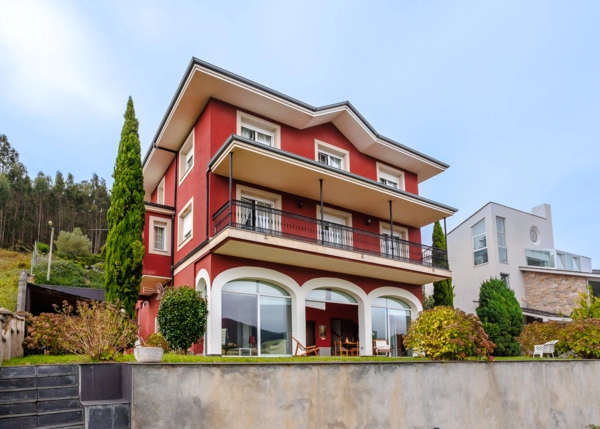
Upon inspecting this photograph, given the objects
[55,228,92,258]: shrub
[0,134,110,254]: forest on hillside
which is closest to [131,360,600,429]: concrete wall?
[55,228,92,258]: shrub

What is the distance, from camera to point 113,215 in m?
17.5

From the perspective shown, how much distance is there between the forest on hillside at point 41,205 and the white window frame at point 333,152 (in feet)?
124

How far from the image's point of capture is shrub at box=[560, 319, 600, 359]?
1612cm

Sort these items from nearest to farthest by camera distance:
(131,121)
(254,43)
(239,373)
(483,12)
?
(239,373) < (483,12) < (254,43) < (131,121)

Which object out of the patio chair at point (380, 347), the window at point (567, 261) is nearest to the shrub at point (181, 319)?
the patio chair at point (380, 347)

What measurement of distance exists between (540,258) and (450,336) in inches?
911

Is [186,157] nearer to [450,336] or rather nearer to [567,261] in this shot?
[450,336]

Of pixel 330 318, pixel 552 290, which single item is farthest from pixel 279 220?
pixel 552 290

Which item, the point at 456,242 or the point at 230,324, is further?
the point at 456,242

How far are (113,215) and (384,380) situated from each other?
11.2m

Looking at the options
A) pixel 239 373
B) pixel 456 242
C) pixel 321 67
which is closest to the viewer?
pixel 239 373

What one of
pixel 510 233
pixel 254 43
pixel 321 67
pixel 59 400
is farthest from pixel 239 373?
pixel 510 233

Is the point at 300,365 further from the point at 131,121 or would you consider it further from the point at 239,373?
the point at 131,121

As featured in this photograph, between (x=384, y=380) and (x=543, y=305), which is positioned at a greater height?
(x=543, y=305)
